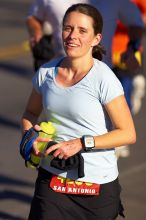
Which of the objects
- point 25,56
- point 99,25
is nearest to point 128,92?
point 99,25

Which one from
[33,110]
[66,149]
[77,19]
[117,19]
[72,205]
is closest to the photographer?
[66,149]

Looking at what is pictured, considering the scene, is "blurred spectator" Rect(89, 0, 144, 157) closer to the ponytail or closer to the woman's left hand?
the ponytail

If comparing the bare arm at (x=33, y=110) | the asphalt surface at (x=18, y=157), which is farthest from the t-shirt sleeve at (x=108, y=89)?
the asphalt surface at (x=18, y=157)

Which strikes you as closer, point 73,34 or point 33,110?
point 73,34

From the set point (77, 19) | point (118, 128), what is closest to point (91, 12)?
point (77, 19)

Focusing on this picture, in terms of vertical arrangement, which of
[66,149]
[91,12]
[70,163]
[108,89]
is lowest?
[70,163]

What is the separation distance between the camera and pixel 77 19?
189 inches

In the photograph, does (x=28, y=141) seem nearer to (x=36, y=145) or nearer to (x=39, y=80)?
(x=36, y=145)

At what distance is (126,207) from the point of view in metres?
7.06

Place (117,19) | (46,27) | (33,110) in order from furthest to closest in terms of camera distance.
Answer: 1. (46,27)
2. (117,19)
3. (33,110)

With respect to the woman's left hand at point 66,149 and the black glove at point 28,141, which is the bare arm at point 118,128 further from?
the black glove at point 28,141

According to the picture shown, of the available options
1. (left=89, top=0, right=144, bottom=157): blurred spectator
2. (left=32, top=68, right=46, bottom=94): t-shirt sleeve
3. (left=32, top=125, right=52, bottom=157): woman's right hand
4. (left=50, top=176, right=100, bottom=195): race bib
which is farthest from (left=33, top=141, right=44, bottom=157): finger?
(left=89, top=0, right=144, bottom=157): blurred spectator

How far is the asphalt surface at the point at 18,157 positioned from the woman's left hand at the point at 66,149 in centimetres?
224

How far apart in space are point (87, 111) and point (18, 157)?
3.70 metres
